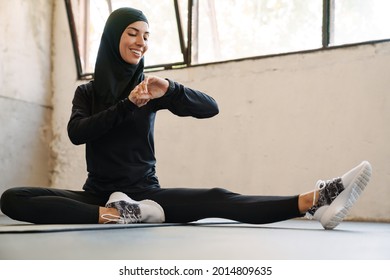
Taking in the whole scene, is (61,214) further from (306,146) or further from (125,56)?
(306,146)

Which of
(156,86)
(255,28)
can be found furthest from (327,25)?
(156,86)

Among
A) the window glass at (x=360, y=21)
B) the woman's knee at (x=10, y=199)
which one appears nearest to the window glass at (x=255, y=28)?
the window glass at (x=360, y=21)

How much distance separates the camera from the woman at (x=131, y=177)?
182cm

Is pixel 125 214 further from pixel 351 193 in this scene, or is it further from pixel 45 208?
pixel 351 193

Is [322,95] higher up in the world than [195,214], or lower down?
higher up

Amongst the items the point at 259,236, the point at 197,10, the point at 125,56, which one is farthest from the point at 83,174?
the point at 259,236

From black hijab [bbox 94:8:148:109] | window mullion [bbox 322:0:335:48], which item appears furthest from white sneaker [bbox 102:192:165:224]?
window mullion [bbox 322:0:335:48]

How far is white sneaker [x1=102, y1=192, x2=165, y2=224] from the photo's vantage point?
1898mm

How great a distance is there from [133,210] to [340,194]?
757 mm

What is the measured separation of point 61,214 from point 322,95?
2045 mm

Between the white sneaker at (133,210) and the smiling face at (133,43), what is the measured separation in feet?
2.02

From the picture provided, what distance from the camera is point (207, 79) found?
3812mm

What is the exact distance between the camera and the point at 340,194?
1.75 meters

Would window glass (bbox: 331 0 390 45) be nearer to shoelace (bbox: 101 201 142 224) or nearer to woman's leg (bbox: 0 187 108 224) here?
shoelace (bbox: 101 201 142 224)
